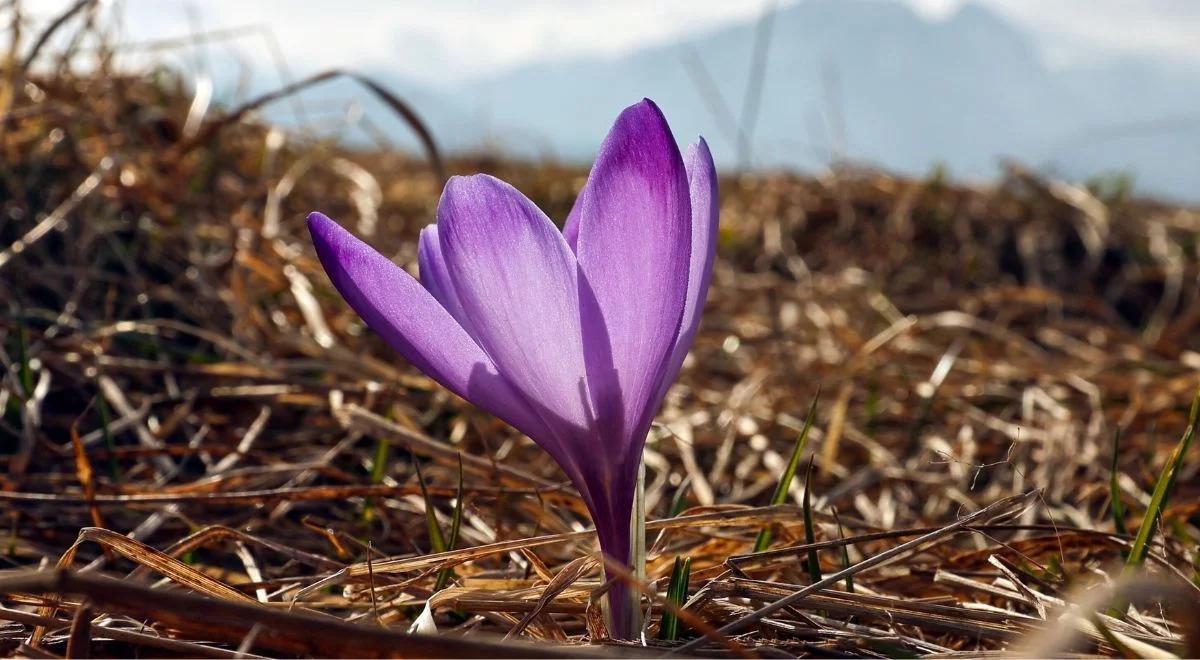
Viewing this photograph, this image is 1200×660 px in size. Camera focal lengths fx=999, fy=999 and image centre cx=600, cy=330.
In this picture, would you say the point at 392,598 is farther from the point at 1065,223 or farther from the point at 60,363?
the point at 1065,223

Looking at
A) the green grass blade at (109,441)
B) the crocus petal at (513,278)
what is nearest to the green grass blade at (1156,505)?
the crocus petal at (513,278)

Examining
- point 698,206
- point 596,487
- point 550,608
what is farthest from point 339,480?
point 698,206

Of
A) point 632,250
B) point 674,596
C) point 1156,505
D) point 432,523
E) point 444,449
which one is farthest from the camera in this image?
point 444,449

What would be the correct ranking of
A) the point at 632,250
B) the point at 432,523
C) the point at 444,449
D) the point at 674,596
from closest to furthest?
the point at 632,250
the point at 674,596
the point at 432,523
the point at 444,449

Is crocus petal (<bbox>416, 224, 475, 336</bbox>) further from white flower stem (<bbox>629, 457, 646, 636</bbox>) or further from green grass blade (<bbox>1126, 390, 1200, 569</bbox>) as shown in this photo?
green grass blade (<bbox>1126, 390, 1200, 569</bbox>)

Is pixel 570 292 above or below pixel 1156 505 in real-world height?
above

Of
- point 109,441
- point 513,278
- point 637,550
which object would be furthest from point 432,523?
point 109,441

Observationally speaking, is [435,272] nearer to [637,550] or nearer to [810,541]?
[637,550]

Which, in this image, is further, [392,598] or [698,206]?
[392,598]
